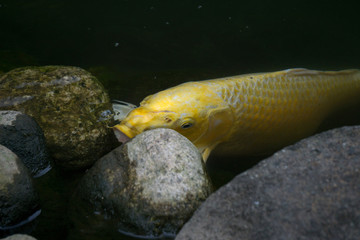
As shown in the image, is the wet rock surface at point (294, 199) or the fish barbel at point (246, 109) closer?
the wet rock surface at point (294, 199)

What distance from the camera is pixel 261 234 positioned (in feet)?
7.67

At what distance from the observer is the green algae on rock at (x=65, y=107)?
383 cm

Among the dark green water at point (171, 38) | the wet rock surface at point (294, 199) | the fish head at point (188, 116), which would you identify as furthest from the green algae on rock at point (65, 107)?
the wet rock surface at point (294, 199)

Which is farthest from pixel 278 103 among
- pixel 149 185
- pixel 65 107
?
pixel 65 107

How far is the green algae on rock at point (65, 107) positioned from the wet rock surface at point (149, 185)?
0.57 m

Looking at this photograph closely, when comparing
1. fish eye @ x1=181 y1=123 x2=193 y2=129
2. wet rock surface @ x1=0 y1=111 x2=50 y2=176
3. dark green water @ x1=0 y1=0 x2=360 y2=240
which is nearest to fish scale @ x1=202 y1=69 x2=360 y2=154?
fish eye @ x1=181 y1=123 x2=193 y2=129

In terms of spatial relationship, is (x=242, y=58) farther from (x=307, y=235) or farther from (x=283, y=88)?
(x=307, y=235)

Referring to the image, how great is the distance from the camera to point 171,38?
691 centimetres

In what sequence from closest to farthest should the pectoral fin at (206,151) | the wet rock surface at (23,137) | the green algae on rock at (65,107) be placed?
the wet rock surface at (23,137) → the green algae on rock at (65,107) → the pectoral fin at (206,151)

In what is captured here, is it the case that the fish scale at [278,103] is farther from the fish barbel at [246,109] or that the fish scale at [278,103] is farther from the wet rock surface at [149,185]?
the wet rock surface at [149,185]

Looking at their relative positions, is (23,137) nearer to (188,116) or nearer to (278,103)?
(188,116)

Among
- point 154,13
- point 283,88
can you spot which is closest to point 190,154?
point 283,88

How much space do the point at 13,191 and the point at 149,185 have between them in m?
1.08

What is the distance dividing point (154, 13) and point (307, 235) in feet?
20.4
